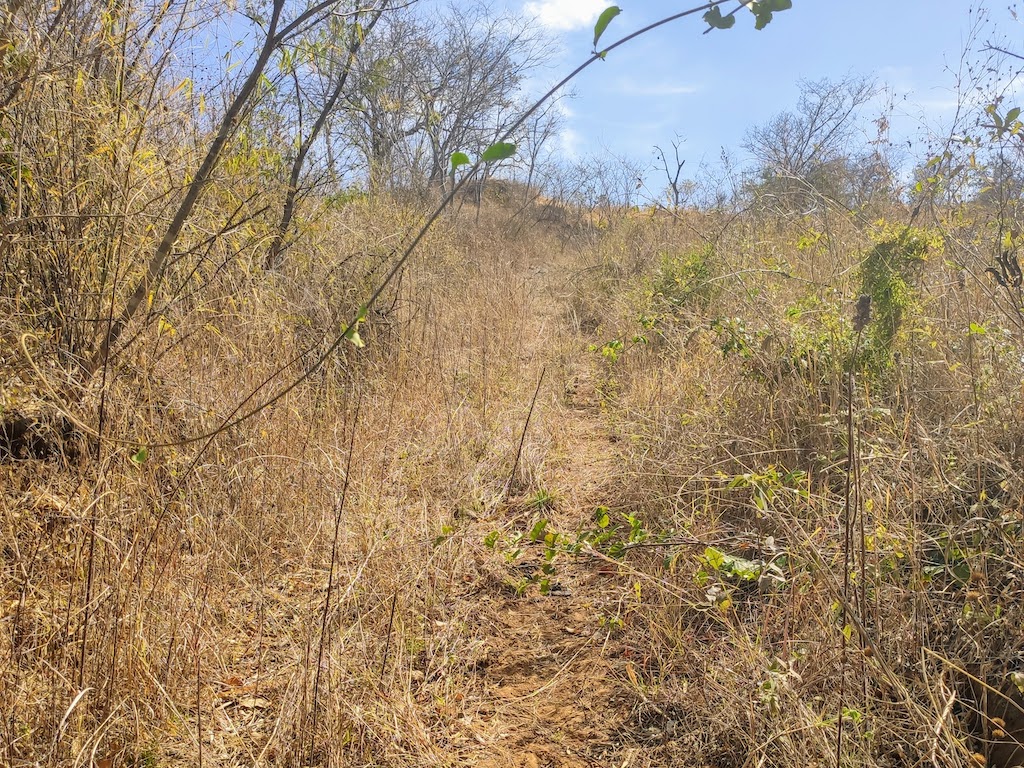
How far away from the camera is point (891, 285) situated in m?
2.54

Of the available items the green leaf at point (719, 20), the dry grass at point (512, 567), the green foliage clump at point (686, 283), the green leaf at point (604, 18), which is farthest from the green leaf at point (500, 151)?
the green foliage clump at point (686, 283)

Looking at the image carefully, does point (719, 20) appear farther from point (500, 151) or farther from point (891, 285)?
point (891, 285)

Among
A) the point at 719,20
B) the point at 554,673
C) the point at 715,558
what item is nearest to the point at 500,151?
the point at 719,20

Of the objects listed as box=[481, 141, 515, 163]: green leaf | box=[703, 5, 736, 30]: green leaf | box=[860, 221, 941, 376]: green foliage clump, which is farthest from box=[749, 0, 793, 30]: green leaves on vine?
box=[860, 221, 941, 376]: green foliage clump

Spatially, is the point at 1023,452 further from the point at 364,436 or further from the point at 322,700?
the point at 364,436

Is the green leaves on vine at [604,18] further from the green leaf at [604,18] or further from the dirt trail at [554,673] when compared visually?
the dirt trail at [554,673]

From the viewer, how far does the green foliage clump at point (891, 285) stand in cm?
250

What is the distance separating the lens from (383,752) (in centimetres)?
143

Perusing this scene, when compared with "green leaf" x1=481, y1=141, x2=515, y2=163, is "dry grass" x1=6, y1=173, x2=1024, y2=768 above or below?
below

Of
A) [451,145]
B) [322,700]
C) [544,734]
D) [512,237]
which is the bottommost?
[544,734]

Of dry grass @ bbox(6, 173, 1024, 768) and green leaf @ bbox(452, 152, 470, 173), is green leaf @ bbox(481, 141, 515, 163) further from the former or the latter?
dry grass @ bbox(6, 173, 1024, 768)

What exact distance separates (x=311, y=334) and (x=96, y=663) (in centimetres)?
226

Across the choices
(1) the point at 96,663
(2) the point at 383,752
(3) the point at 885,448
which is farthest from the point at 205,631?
(3) the point at 885,448

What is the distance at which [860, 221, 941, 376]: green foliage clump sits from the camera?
250 centimetres
